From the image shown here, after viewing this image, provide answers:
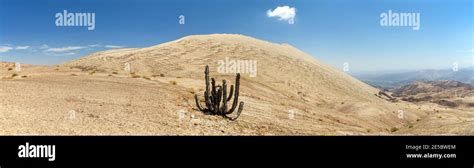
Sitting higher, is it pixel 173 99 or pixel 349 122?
pixel 173 99

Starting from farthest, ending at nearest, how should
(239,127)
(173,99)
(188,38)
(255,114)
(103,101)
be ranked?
1. (188,38)
2. (173,99)
3. (255,114)
4. (103,101)
5. (239,127)

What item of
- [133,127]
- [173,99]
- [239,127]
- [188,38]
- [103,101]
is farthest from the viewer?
[188,38]

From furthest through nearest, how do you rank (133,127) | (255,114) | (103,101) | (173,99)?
1. (173,99)
2. (255,114)
3. (103,101)
4. (133,127)

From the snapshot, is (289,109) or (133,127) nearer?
(133,127)

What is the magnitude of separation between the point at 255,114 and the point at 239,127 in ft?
13.4

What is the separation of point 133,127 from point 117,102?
202 inches

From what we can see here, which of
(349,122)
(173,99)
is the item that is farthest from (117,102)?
(349,122)

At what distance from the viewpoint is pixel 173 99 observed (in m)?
20.2
